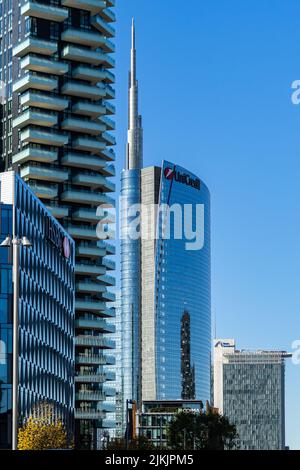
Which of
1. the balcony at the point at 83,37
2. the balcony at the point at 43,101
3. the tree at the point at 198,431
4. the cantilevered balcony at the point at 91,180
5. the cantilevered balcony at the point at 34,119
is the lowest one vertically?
the tree at the point at 198,431

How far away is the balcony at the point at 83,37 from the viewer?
191375 mm

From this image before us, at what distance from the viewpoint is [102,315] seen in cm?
18662

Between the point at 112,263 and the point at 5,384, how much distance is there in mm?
85204

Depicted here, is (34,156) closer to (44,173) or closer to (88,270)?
(44,173)

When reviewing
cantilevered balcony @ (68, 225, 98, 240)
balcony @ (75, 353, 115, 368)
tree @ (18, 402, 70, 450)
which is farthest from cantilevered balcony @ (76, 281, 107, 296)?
tree @ (18, 402, 70, 450)

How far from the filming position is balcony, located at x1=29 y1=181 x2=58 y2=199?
182500mm

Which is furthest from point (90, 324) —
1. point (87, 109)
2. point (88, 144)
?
point (87, 109)

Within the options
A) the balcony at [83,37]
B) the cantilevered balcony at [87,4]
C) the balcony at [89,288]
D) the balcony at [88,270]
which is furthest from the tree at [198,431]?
the cantilevered balcony at [87,4]

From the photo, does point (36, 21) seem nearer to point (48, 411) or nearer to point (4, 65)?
point (4, 65)

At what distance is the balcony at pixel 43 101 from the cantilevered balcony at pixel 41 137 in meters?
4.06

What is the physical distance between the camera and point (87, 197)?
616 feet

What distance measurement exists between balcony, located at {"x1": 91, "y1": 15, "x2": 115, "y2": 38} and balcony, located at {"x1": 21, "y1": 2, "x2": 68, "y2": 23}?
5863mm

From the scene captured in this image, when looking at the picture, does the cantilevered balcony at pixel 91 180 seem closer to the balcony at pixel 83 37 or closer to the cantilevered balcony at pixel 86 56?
the cantilevered balcony at pixel 86 56
